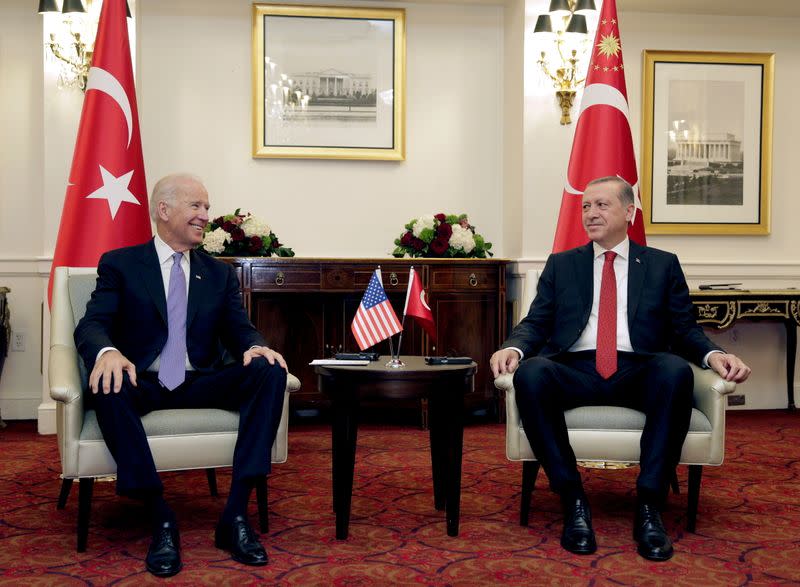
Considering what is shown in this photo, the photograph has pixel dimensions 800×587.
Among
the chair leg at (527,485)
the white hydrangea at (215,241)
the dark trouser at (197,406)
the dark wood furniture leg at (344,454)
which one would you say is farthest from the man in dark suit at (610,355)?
the white hydrangea at (215,241)

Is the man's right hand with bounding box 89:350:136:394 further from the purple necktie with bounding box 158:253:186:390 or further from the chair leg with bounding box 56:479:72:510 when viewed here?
the chair leg with bounding box 56:479:72:510

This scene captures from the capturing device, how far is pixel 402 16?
584 cm

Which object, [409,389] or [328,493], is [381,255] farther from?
[409,389]

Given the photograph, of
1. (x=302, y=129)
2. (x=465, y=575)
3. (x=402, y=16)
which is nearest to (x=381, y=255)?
(x=302, y=129)

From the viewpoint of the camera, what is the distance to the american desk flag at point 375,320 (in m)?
3.15

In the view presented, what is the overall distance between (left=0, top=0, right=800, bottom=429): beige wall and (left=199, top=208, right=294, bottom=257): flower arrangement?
589 mm

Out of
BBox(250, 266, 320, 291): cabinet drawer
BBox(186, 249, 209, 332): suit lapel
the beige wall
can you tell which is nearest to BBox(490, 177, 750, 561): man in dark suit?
BBox(186, 249, 209, 332): suit lapel

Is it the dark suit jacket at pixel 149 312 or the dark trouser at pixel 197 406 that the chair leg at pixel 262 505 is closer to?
the dark trouser at pixel 197 406

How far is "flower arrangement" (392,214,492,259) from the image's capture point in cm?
541

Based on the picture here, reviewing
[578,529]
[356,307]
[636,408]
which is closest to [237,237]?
[356,307]

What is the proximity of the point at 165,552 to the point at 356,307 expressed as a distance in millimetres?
2904

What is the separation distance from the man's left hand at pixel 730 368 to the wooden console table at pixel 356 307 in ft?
8.12

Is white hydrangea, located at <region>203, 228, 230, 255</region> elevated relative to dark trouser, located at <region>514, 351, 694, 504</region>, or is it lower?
elevated

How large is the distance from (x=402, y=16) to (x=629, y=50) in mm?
1615
